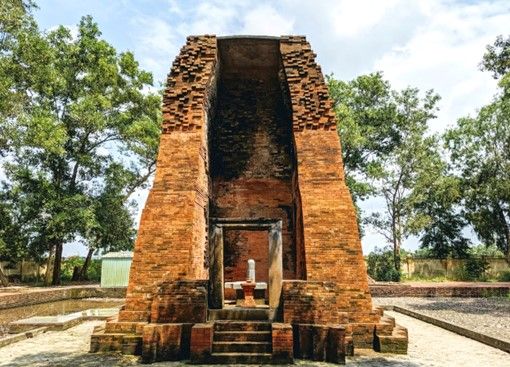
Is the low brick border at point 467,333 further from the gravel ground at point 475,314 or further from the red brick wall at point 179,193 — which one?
the red brick wall at point 179,193

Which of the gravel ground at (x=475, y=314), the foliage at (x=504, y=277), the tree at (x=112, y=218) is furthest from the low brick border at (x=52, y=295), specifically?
the foliage at (x=504, y=277)

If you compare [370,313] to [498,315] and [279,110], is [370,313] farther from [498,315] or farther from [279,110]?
[498,315]

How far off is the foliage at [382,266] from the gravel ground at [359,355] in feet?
56.3

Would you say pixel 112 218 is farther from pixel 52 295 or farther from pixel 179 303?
pixel 179 303

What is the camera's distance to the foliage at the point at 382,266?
24203 millimetres

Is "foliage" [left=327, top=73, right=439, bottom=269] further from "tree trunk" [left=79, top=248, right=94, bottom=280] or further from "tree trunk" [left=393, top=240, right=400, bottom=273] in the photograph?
"tree trunk" [left=79, top=248, right=94, bottom=280]

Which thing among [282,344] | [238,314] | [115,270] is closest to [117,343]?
[238,314]

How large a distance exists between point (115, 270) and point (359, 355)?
15012 millimetres

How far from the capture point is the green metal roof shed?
1855 centimetres

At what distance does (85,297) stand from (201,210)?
11.3 metres

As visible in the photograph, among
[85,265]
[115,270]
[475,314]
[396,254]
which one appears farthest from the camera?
[396,254]

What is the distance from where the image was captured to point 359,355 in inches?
225

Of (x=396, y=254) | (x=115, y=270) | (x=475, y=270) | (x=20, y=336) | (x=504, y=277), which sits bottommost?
(x=20, y=336)

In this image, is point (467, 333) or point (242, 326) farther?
point (467, 333)
